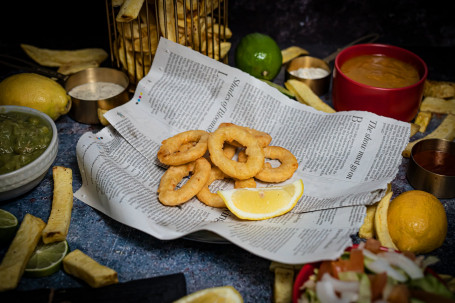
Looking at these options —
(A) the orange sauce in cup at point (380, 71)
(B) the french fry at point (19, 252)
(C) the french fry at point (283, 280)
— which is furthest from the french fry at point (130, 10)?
(C) the french fry at point (283, 280)

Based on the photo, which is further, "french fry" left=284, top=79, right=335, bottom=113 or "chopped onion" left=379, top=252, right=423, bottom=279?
"french fry" left=284, top=79, right=335, bottom=113

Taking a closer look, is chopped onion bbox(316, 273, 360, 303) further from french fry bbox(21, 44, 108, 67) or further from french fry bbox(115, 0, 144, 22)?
french fry bbox(21, 44, 108, 67)

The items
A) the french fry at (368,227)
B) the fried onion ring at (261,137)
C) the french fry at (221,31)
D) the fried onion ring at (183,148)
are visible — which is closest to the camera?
the french fry at (368,227)

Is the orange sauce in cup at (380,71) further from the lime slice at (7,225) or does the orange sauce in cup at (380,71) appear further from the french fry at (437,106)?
the lime slice at (7,225)

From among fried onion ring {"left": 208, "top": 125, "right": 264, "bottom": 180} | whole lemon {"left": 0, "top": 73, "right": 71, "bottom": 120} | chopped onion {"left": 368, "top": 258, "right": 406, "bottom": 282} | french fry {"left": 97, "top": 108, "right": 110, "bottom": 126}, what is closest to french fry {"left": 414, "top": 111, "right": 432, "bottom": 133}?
fried onion ring {"left": 208, "top": 125, "right": 264, "bottom": 180}

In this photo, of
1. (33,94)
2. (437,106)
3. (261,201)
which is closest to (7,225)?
(33,94)

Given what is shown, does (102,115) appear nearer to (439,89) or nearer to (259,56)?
(259,56)

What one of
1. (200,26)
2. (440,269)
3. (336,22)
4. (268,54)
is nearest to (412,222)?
(440,269)
